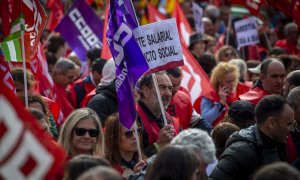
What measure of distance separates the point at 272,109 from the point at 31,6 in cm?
294

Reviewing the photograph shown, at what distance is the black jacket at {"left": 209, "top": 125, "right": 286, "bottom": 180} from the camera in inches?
261

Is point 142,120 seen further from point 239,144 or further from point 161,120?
point 239,144

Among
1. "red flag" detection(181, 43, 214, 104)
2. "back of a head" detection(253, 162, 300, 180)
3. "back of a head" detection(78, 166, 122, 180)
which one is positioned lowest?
"red flag" detection(181, 43, 214, 104)

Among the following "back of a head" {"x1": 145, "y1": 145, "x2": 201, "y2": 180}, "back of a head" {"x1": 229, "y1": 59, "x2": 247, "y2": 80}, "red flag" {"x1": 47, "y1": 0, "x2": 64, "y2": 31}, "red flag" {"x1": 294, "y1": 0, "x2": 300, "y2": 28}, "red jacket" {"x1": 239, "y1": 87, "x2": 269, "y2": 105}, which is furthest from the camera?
"red flag" {"x1": 47, "y1": 0, "x2": 64, "y2": 31}

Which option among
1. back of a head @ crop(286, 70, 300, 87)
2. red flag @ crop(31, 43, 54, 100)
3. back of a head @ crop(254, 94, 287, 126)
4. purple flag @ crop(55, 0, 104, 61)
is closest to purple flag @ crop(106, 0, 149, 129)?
A: back of a head @ crop(254, 94, 287, 126)

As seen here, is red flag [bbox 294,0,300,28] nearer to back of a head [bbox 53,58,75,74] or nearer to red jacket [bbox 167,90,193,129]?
back of a head [bbox 53,58,75,74]

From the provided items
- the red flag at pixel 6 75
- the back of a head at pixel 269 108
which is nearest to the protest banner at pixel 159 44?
the back of a head at pixel 269 108

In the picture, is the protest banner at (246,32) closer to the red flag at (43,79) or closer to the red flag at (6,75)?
the red flag at (43,79)

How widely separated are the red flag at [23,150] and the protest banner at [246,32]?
11216 mm

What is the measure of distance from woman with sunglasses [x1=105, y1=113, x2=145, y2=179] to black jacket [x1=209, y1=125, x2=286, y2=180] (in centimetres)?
85

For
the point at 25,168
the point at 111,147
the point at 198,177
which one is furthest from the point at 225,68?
the point at 25,168

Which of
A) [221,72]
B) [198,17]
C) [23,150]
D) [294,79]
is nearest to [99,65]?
[221,72]

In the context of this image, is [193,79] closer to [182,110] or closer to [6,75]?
[182,110]

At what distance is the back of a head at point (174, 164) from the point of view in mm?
5363
